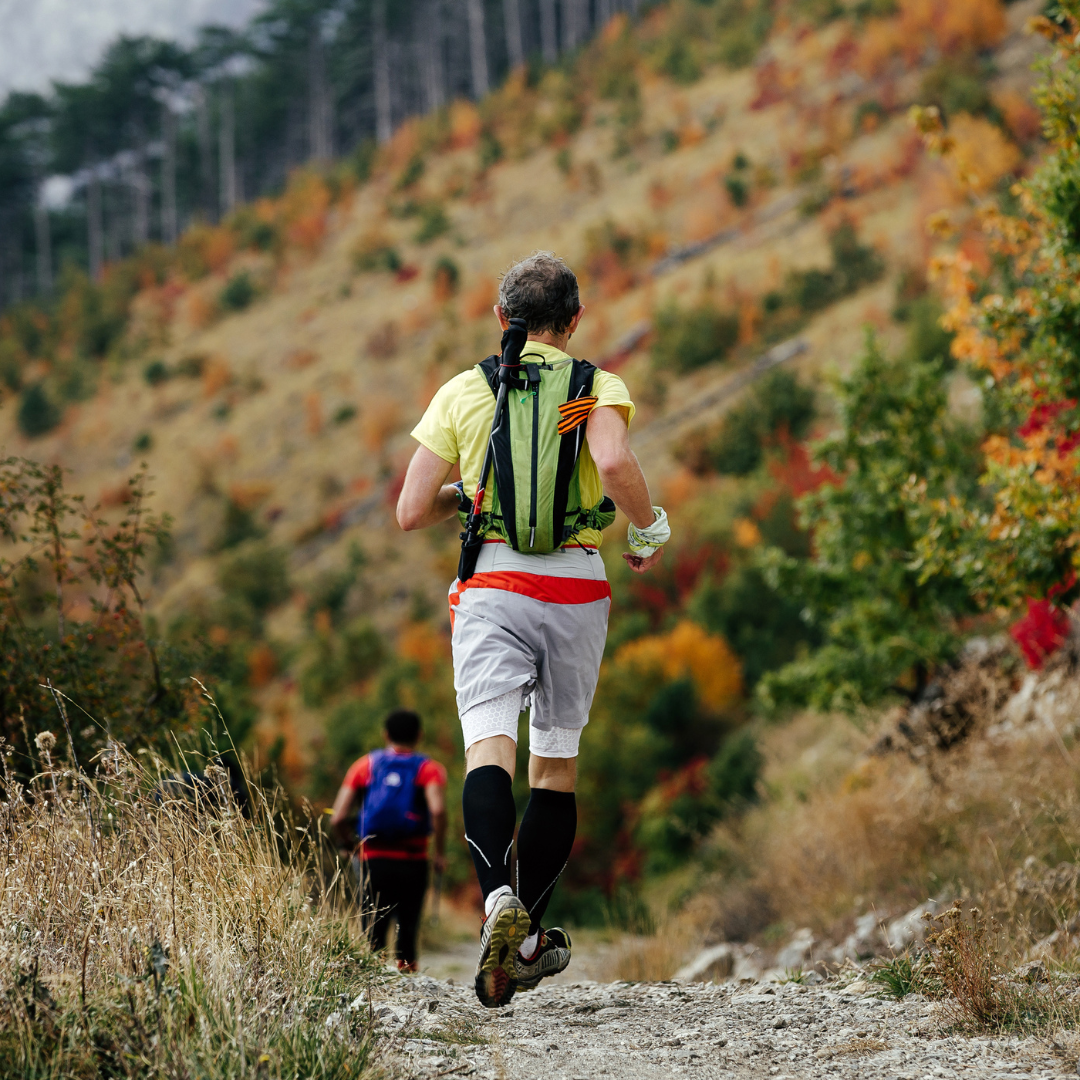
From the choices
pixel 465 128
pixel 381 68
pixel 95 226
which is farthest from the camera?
pixel 95 226

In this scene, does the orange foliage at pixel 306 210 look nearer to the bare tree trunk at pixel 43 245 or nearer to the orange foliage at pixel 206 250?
the orange foliage at pixel 206 250

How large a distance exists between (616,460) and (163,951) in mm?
1567

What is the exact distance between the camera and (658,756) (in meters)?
13.2

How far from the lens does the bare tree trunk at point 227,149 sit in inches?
1999

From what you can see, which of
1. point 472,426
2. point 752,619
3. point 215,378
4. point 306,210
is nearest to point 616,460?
point 472,426

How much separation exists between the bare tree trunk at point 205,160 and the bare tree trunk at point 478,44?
13.5 meters

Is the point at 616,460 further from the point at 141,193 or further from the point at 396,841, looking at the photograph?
the point at 141,193

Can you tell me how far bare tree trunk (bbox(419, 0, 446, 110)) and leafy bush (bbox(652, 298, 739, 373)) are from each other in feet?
98.1

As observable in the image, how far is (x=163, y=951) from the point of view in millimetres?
2410

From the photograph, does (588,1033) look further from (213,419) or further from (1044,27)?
(213,419)

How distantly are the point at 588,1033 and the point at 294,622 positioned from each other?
20277mm

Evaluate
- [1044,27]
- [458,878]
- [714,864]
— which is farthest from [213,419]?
[1044,27]

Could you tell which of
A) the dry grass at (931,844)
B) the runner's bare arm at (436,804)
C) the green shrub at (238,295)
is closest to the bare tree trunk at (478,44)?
the green shrub at (238,295)

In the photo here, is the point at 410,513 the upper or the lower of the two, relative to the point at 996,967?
upper
